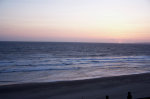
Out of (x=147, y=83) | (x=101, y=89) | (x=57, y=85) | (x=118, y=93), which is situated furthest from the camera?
(x=147, y=83)

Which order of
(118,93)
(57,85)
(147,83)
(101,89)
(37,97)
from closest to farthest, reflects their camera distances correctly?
(37,97) < (118,93) < (101,89) < (57,85) < (147,83)

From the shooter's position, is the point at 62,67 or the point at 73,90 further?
the point at 62,67

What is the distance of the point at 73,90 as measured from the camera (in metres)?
11.4

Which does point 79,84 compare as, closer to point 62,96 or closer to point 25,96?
point 62,96

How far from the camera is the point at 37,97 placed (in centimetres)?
973

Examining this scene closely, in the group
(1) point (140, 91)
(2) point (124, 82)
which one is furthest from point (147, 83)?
(1) point (140, 91)

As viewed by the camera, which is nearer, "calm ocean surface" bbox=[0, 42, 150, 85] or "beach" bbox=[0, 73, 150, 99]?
"beach" bbox=[0, 73, 150, 99]

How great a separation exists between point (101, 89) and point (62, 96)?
341 cm

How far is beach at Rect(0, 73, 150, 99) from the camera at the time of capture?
32.7ft

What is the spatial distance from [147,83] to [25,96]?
10.5 m

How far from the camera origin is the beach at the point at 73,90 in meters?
9.98

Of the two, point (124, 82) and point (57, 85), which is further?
point (124, 82)

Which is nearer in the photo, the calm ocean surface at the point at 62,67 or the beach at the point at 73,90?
the beach at the point at 73,90

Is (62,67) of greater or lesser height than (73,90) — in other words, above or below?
above
